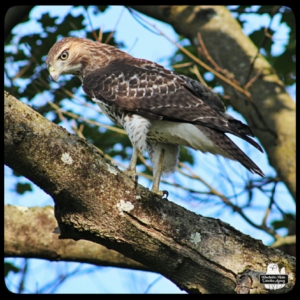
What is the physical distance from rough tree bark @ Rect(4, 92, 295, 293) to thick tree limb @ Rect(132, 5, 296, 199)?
2089 mm

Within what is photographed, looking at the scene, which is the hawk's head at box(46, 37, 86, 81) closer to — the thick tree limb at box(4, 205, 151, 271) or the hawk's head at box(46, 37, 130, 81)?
the hawk's head at box(46, 37, 130, 81)

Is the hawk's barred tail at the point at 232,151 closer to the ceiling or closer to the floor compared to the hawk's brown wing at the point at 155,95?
closer to the floor

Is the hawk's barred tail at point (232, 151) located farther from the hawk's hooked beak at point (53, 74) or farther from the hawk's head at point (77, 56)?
the hawk's hooked beak at point (53, 74)

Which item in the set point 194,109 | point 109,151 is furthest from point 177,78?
point 109,151

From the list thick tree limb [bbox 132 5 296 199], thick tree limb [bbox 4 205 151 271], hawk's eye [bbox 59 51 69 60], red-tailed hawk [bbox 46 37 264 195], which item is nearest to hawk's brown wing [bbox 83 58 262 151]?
red-tailed hawk [bbox 46 37 264 195]

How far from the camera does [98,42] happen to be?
6746mm

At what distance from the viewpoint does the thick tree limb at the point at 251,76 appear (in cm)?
636

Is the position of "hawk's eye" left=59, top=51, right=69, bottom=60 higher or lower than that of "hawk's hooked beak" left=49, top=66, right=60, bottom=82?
higher

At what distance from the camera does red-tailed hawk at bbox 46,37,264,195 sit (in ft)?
17.3

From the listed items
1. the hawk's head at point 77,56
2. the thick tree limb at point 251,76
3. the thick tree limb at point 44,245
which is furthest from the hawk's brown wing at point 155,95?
the thick tree limb at point 44,245

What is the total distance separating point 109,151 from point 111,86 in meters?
1.52

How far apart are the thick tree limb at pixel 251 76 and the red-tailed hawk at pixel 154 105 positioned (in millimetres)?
1003

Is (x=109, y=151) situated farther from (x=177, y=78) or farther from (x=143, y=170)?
(x=177, y=78)

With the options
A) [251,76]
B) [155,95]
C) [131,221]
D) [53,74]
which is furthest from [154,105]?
[251,76]
